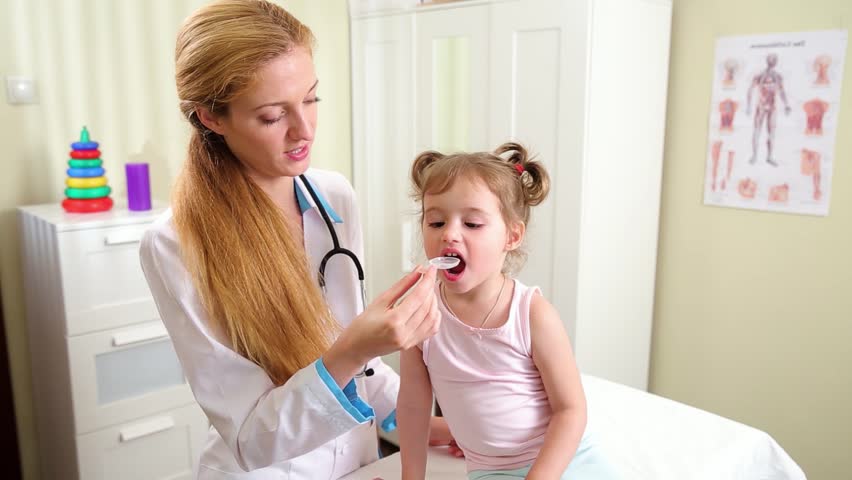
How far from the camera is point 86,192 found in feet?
7.05

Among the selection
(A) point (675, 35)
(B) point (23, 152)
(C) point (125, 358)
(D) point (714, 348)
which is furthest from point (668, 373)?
→ (B) point (23, 152)

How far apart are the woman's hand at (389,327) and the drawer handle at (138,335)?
4.24 ft

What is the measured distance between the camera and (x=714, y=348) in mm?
2535

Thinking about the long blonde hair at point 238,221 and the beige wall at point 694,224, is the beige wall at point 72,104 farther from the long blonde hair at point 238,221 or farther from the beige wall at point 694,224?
the long blonde hair at point 238,221

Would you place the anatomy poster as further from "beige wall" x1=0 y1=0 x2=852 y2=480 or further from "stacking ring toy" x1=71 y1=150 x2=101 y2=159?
"stacking ring toy" x1=71 y1=150 x2=101 y2=159

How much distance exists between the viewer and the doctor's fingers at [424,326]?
3.22ft

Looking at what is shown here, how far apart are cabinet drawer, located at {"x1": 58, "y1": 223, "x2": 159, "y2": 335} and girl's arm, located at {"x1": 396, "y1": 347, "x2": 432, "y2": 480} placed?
4.04 feet

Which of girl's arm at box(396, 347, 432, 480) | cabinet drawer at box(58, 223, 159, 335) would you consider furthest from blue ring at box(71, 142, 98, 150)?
girl's arm at box(396, 347, 432, 480)

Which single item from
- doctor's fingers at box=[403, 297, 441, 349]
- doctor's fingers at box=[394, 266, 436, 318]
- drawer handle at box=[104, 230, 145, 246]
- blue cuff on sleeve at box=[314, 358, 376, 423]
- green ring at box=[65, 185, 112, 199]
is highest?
green ring at box=[65, 185, 112, 199]

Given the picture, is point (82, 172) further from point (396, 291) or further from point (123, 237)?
point (396, 291)

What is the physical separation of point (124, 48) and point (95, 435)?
4.37 feet

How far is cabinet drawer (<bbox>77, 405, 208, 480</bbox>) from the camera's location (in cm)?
210

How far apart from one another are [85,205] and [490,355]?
5.07 feet

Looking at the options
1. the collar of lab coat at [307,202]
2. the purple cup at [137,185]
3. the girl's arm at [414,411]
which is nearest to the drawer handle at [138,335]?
the purple cup at [137,185]
